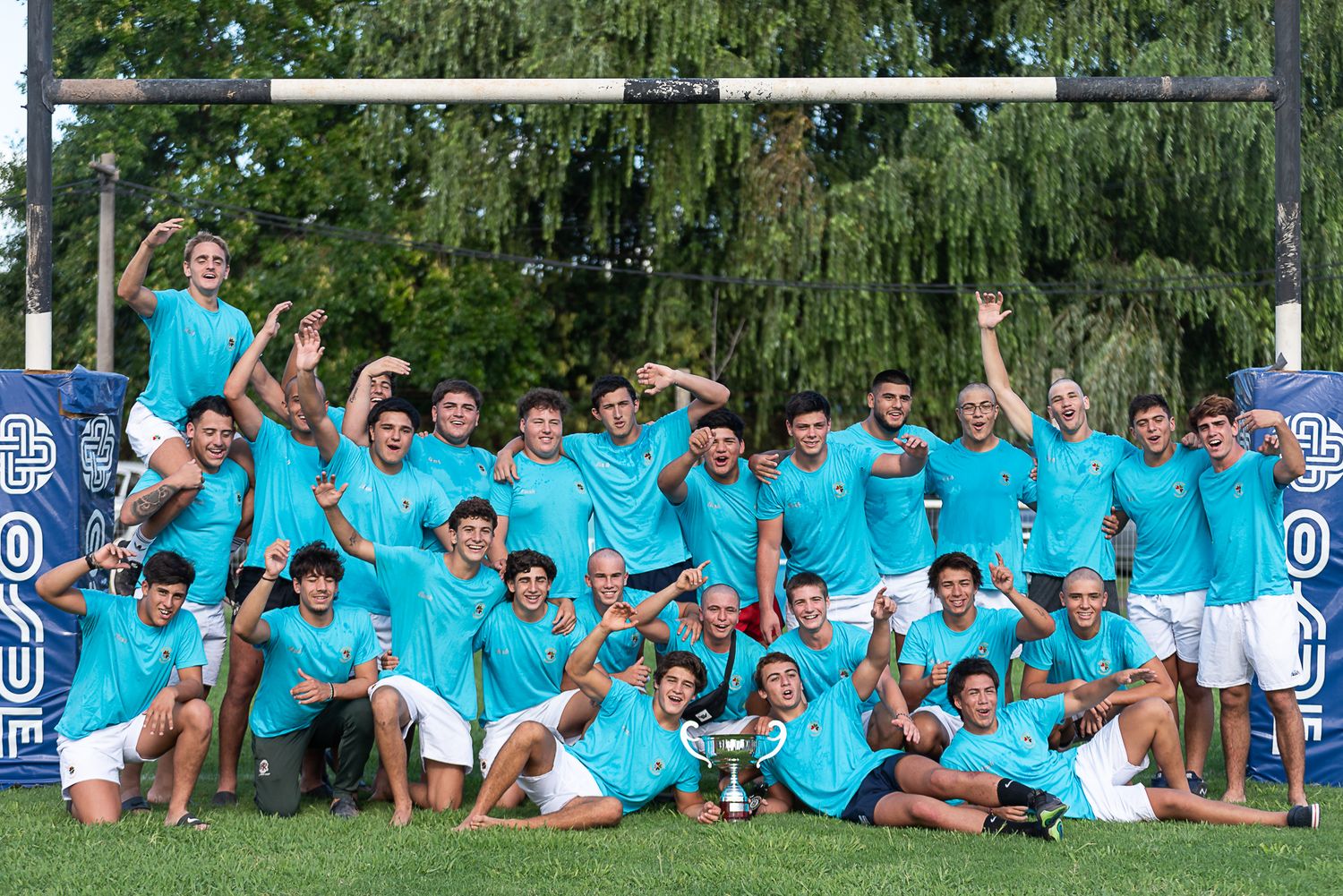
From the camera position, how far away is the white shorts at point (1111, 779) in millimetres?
6434

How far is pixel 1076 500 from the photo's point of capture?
743cm

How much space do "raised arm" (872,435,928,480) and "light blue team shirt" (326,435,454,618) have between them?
90.6 inches

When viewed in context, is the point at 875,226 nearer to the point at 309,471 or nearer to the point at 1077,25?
the point at 1077,25

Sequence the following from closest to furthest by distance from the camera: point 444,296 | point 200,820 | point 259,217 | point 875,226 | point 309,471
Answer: point 200,820, point 309,471, point 875,226, point 444,296, point 259,217

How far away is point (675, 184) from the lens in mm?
15695

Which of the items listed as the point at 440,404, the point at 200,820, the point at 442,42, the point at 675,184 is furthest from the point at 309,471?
the point at 442,42

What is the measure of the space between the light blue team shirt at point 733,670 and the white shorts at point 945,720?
0.82 metres

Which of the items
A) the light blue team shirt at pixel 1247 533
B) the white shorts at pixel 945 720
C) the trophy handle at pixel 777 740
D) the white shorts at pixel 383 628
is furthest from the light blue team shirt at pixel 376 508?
the light blue team shirt at pixel 1247 533

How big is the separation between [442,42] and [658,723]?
37.9 feet

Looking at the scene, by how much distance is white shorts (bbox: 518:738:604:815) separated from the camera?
6.43 metres

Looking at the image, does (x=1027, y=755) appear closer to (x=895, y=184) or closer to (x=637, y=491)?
(x=637, y=491)

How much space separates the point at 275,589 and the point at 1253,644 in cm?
491

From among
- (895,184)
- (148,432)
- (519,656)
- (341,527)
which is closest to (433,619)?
(519,656)

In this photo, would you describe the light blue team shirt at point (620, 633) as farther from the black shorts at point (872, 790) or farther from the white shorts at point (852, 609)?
the black shorts at point (872, 790)
